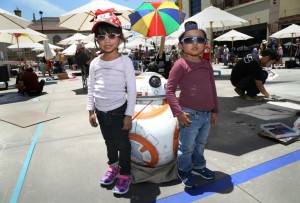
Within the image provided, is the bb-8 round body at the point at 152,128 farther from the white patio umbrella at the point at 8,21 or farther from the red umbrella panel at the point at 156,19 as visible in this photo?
the white patio umbrella at the point at 8,21

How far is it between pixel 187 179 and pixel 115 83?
4.39 feet

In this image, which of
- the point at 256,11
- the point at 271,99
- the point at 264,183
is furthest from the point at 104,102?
the point at 256,11

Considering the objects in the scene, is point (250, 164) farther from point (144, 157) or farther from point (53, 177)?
point (53, 177)

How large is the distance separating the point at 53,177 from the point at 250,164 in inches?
99.5

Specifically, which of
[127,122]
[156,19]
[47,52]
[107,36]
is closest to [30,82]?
[156,19]

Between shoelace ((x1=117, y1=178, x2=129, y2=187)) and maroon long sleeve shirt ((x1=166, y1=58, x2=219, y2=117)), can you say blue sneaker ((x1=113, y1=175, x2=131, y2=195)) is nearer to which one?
shoelace ((x1=117, y1=178, x2=129, y2=187))

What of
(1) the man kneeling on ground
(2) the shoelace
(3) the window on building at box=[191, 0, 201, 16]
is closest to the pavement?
(2) the shoelace

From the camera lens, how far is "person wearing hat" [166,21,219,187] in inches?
101

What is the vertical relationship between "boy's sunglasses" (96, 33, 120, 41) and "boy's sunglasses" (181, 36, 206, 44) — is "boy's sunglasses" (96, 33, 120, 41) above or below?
above

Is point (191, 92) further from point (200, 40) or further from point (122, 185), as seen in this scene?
point (122, 185)

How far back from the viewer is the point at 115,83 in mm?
→ 2527

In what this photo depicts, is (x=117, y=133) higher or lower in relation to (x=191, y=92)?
lower

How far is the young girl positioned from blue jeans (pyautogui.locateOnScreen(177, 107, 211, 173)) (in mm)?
602

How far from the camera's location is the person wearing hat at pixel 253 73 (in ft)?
20.1
